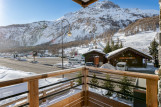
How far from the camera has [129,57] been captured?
1562 centimetres

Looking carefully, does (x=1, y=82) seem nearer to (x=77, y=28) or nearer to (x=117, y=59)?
(x=117, y=59)

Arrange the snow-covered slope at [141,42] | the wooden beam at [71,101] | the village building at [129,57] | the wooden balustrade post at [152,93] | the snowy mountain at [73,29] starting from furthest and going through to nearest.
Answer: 1. the snowy mountain at [73,29]
2. the snow-covered slope at [141,42]
3. the village building at [129,57]
4. the wooden beam at [71,101]
5. the wooden balustrade post at [152,93]

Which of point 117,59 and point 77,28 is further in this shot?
point 77,28

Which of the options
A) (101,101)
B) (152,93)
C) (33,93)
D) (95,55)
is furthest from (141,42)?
(33,93)

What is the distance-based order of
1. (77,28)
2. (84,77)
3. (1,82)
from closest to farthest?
(1,82)
(84,77)
(77,28)

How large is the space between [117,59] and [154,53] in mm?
6938

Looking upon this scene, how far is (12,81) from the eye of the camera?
1306 millimetres

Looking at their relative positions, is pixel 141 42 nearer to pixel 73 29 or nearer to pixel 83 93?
pixel 83 93

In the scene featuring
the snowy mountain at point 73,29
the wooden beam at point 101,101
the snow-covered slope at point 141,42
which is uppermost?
the snowy mountain at point 73,29

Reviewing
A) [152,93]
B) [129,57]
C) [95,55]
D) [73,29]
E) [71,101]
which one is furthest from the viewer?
[73,29]

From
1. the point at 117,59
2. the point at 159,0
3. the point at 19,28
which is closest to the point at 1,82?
the point at 159,0

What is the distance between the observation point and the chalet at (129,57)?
49.8ft

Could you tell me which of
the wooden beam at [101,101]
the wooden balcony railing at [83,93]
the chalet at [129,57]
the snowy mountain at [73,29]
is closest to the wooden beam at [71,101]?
the wooden balcony railing at [83,93]

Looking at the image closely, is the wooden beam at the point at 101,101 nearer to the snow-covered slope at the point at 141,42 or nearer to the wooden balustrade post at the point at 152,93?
the wooden balustrade post at the point at 152,93
